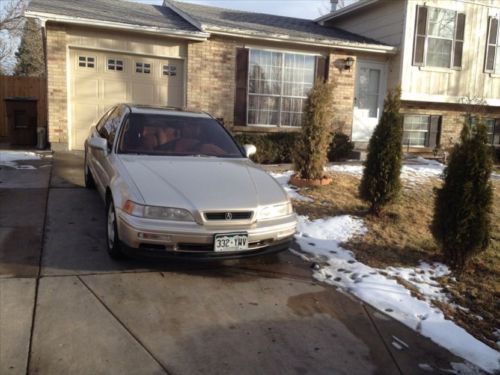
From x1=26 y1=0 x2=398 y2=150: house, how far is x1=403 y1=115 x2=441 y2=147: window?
142cm

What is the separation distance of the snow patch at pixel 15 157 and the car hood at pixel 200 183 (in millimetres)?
5117

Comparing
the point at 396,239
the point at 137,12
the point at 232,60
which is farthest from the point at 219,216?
the point at 137,12

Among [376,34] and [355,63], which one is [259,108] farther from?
[376,34]

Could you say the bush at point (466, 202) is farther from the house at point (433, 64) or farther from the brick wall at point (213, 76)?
the house at point (433, 64)

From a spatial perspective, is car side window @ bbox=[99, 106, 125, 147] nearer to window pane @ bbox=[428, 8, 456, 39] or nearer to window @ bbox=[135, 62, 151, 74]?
window @ bbox=[135, 62, 151, 74]

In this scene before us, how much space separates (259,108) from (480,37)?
7.30m

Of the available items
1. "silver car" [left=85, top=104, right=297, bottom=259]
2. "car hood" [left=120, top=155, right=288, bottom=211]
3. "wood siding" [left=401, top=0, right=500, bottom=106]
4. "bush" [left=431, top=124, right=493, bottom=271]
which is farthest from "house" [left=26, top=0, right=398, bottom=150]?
"car hood" [left=120, top=155, right=288, bottom=211]

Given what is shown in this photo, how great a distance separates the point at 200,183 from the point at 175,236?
651 mm

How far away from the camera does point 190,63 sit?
11992 mm

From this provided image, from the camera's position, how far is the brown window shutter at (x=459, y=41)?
14164 mm

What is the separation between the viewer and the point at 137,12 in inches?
522

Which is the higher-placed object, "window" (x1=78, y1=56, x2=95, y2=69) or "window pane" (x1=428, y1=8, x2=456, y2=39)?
"window pane" (x1=428, y1=8, x2=456, y2=39)

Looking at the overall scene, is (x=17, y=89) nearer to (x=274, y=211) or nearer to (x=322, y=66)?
(x=322, y=66)

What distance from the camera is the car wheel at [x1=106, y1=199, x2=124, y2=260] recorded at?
15.1ft
